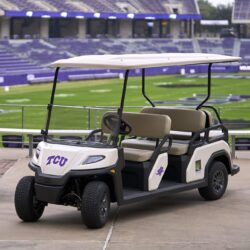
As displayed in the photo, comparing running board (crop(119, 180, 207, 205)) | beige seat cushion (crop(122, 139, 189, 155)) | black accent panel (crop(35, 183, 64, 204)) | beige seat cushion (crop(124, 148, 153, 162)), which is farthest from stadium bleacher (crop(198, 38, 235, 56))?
black accent panel (crop(35, 183, 64, 204))

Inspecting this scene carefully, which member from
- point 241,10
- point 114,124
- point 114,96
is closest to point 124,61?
point 114,124

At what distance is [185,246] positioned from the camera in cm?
842

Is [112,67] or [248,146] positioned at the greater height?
[112,67]

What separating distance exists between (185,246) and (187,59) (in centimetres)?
312

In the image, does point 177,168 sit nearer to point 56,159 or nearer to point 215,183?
point 215,183

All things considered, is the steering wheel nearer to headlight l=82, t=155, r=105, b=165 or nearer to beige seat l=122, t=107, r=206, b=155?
headlight l=82, t=155, r=105, b=165

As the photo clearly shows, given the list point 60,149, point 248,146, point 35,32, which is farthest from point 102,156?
point 35,32

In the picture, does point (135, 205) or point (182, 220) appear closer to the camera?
point (182, 220)

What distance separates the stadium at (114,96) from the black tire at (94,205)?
0.15 metres

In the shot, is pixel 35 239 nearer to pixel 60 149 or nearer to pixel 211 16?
pixel 60 149

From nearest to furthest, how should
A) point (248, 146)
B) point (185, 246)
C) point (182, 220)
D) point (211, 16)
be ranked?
point (185, 246) < point (182, 220) < point (248, 146) < point (211, 16)

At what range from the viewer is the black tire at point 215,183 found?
438 inches

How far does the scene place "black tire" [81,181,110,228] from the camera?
9.23 m

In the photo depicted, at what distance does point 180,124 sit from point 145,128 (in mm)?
967
